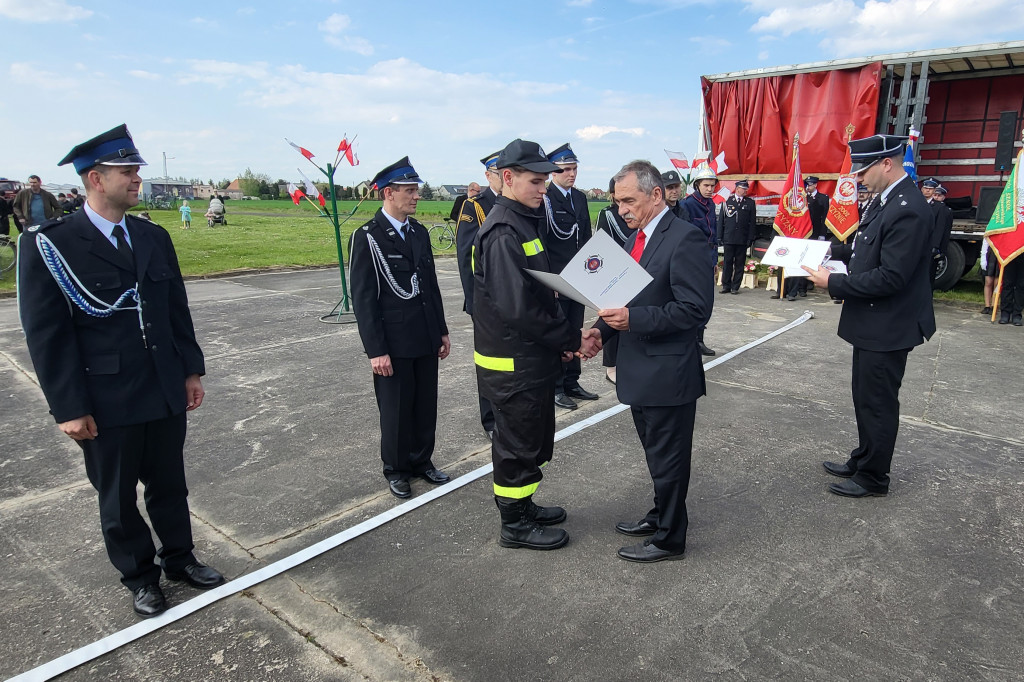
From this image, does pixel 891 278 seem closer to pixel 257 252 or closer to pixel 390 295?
pixel 390 295

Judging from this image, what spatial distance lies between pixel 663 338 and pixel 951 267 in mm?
9410

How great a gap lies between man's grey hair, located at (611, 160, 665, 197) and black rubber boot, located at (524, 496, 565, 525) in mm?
1636

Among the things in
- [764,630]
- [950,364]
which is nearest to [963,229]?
[950,364]

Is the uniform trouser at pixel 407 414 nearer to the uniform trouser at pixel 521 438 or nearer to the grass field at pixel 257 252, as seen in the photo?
the uniform trouser at pixel 521 438

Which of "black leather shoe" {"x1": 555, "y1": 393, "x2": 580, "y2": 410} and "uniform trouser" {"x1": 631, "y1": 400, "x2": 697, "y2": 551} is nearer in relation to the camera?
"uniform trouser" {"x1": 631, "y1": 400, "x2": 697, "y2": 551}

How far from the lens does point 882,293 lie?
334cm

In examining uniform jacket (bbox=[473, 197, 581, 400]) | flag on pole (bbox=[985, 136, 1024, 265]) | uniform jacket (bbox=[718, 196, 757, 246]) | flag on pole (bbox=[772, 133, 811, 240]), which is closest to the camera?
uniform jacket (bbox=[473, 197, 581, 400])

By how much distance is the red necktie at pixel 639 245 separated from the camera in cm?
290

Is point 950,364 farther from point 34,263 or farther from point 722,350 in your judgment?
point 34,263

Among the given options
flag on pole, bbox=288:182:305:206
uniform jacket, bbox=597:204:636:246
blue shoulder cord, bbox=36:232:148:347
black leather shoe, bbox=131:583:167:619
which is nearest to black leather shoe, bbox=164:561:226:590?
black leather shoe, bbox=131:583:167:619

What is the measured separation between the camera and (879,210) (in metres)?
3.47

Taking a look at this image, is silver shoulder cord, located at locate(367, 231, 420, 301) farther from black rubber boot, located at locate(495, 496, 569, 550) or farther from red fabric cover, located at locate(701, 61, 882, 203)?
red fabric cover, located at locate(701, 61, 882, 203)

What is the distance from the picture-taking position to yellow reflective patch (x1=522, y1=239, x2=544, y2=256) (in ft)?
9.38

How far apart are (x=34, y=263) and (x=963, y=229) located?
442 inches
